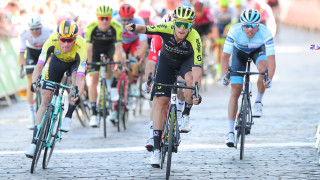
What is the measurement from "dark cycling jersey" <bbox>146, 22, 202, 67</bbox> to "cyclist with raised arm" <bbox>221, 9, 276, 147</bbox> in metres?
0.89

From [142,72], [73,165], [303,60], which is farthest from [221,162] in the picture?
[303,60]

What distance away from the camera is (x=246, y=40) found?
36.2 ft

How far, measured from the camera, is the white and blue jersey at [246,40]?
10.8 m

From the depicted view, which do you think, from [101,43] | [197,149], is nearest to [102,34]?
[101,43]

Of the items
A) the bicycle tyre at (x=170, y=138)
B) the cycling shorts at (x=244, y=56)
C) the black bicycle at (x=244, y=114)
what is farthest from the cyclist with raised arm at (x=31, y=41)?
the bicycle tyre at (x=170, y=138)

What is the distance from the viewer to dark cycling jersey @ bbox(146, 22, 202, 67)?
383 inches

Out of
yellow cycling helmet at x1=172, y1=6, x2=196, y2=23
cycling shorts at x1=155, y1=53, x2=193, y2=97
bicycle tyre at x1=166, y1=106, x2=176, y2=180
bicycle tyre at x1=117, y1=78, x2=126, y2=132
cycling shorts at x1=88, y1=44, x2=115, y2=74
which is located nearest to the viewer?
bicycle tyre at x1=166, y1=106, x2=176, y2=180

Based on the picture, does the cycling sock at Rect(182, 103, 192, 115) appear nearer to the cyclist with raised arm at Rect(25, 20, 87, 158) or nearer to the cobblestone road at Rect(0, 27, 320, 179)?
the cobblestone road at Rect(0, 27, 320, 179)

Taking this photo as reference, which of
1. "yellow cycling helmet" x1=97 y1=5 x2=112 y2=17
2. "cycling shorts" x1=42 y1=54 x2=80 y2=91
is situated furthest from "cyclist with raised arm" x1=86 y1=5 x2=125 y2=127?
"cycling shorts" x1=42 y1=54 x2=80 y2=91

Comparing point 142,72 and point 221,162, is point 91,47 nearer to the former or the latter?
point 142,72

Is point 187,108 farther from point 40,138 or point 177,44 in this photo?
point 40,138

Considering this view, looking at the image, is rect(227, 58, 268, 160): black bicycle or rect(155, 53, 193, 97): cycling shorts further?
rect(227, 58, 268, 160): black bicycle

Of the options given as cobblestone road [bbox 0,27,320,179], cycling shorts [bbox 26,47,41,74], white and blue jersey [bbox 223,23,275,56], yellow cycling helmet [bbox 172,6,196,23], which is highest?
yellow cycling helmet [bbox 172,6,196,23]

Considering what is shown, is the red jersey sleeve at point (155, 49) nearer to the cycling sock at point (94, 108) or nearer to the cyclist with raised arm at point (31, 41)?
the cycling sock at point (94, 108)
